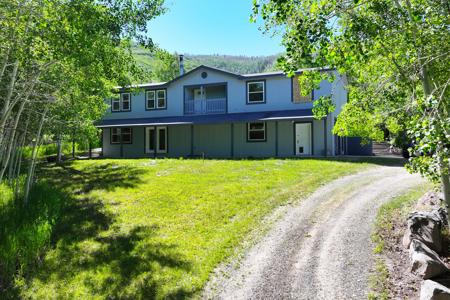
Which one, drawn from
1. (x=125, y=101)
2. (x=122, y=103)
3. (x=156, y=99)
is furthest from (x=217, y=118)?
(x=122, y=103)

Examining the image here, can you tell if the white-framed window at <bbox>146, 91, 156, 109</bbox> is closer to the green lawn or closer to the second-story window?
the second-story window

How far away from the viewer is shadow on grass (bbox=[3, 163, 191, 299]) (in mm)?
5438

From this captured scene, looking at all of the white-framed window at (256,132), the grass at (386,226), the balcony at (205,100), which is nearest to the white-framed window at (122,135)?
the balcony at (205,100)

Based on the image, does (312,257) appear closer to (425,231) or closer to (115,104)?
(425,231)

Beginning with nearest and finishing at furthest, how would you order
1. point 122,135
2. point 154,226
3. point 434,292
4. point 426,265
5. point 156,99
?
point 434,292
point 426,265
point 154,226
point 156,99
point 122,135

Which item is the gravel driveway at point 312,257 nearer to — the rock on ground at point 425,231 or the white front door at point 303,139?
the rock on ground at point 425,231

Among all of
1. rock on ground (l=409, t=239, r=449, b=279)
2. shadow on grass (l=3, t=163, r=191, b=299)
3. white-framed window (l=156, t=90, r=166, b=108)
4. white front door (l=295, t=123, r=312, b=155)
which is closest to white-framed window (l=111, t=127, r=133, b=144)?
white-framed window (l=156, t=90, r=166, b=108)

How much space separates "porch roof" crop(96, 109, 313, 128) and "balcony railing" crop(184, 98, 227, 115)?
565 mm

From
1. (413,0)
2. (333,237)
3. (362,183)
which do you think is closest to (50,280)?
(333,237)

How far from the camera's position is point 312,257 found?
6125 mm

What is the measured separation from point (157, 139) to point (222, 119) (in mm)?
6433

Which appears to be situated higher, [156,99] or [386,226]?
[156,99]

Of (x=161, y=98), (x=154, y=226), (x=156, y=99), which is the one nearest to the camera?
(x=154, y=226)

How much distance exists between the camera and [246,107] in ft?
74.2
